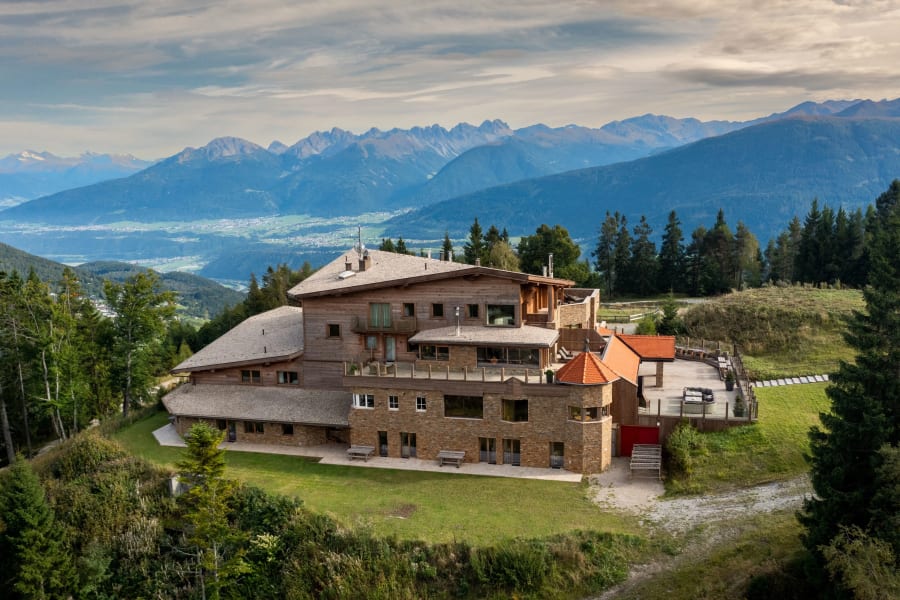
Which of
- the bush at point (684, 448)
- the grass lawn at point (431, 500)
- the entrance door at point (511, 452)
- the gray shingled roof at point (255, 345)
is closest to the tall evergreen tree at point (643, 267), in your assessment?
the gray shingled roof at point (255, 345)

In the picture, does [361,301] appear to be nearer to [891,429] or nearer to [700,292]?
[891,429]

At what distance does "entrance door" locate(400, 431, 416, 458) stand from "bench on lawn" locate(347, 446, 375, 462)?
4.38ft

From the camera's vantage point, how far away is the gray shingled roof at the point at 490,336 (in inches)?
1220

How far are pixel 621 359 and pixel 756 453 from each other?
755 centimetres

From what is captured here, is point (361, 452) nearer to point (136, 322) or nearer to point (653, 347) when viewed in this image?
point (653, 347)

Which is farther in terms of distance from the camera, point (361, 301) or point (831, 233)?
point (831, 233)

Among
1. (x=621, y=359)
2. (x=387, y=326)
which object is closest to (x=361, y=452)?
(x=387, y=326)

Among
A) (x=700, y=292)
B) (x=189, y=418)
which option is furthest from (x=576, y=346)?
(x=700, y=292)

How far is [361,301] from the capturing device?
3412cm

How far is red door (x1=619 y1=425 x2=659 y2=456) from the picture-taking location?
2995 centimetres

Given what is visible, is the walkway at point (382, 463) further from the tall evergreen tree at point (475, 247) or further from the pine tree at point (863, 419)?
the tall evergreen tree at point (475, 247)

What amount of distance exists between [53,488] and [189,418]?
21.2ft

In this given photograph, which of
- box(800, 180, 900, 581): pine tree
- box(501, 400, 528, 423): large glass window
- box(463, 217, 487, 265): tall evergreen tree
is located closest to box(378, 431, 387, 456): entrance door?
box(501, 400, 528, 423): large glass window

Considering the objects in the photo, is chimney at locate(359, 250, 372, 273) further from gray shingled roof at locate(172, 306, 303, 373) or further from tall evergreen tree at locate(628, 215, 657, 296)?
tall evergreen tree at locate(628, 215, 657, 296)
